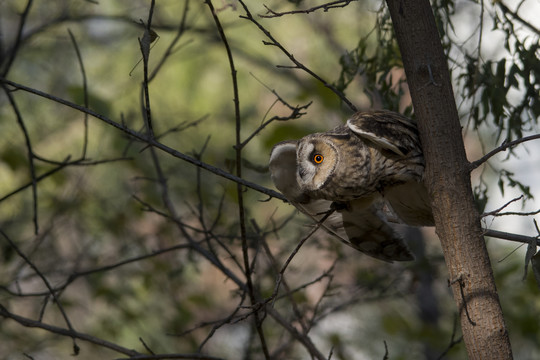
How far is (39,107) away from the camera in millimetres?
5980

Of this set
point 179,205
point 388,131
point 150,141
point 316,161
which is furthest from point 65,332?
point 179,205

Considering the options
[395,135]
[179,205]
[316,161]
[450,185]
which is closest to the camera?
[450,185]

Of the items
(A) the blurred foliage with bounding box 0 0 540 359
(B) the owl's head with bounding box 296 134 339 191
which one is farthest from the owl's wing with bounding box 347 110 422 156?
(A) the blurred foliage with bounding box 0 0 540 359

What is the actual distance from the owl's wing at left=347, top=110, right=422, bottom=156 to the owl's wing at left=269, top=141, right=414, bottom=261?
0.35 metres

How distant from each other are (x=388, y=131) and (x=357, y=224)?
1.65ft

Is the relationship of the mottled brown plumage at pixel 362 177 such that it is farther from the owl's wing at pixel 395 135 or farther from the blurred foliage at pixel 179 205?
the blurred foliage at pixel 179 205

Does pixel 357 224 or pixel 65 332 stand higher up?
pixel 357 224

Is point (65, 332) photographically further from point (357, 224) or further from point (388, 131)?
point (388, 131)

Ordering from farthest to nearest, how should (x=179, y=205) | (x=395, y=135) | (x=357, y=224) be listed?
(x=179, y=205) < (x=357, y=224) < (x=395, y=135)

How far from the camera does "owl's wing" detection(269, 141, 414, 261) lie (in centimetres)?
237

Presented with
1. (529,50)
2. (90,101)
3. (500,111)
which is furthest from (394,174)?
(90,101)

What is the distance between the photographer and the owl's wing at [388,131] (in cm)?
202

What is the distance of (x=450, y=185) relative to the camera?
5.25 ft

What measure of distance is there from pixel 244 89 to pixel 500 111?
4.33m
